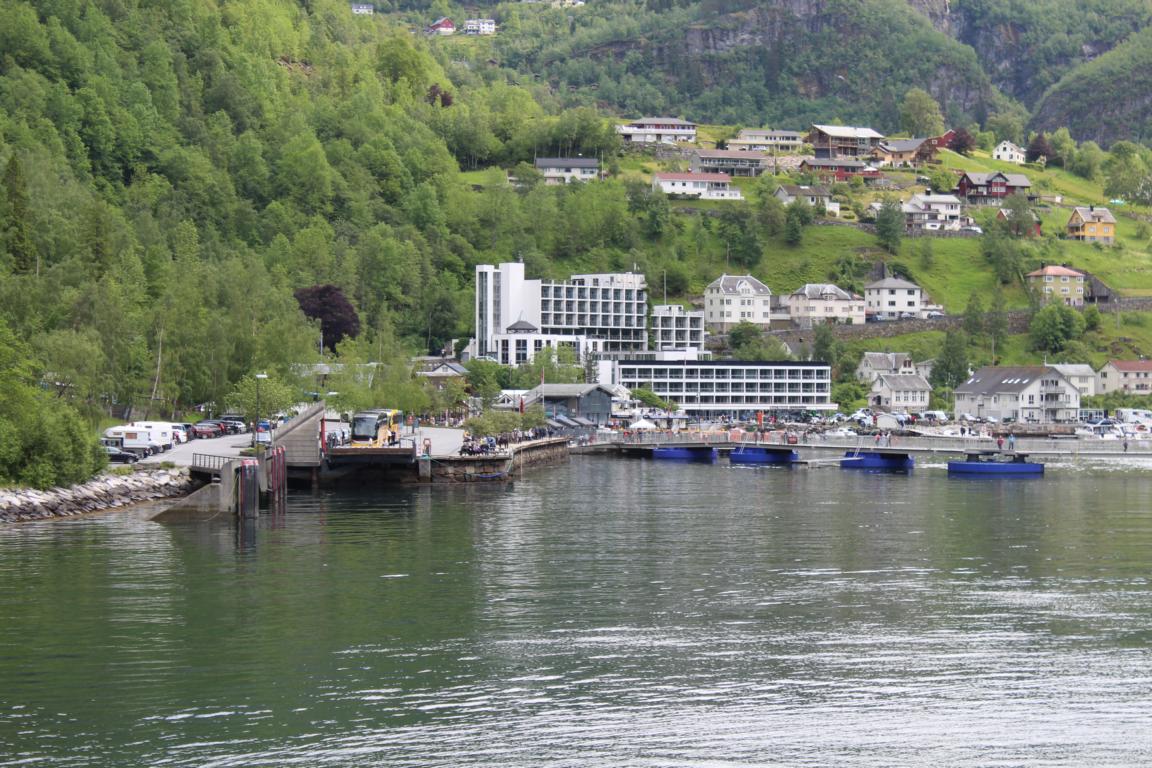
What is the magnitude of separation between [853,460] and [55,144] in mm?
81802

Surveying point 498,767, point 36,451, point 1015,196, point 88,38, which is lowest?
point 498,767

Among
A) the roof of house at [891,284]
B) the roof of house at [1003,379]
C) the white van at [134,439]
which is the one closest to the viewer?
the white van at [134,439]

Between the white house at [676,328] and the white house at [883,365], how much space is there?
15.2m

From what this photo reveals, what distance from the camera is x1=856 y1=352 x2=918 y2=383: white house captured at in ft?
484

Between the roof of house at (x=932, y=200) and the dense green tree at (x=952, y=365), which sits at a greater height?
the roof of house at (x=932, y=200)

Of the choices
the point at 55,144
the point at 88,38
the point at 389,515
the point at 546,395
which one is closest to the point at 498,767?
the point at 389,515

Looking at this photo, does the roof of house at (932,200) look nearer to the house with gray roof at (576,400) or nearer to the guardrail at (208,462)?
the house with gray roof at (576,400)

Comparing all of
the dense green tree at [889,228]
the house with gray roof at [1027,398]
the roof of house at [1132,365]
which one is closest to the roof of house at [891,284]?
the dense green tree at [889,228]

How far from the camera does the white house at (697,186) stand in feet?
611

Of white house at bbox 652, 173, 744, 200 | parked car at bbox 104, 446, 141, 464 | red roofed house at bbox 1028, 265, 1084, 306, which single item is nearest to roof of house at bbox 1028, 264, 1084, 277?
red roofed house at bbox 1028, 265, 1084, 306

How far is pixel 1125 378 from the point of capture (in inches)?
5753

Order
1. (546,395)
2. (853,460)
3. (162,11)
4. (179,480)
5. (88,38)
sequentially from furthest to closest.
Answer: (162,11) → (88,38) → (546,395) → (853,460) → (179,480)

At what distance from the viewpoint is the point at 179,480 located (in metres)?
66.2

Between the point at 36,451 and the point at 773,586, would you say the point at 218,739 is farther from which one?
the point at 36,451
